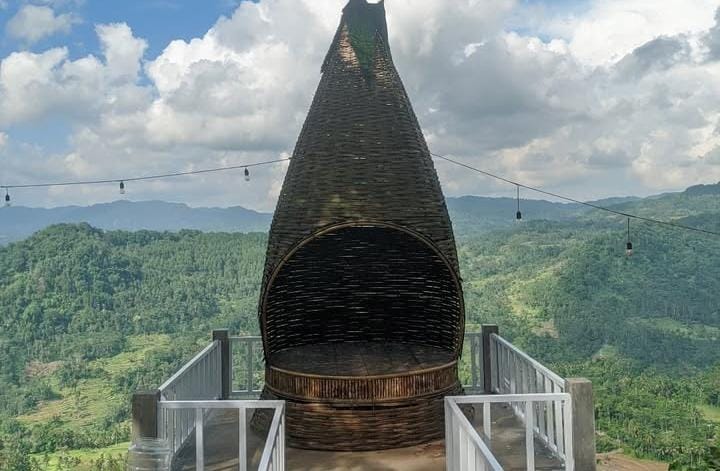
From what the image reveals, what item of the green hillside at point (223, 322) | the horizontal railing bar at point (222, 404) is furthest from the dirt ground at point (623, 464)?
the horizontal railing bar at point (222, 404)

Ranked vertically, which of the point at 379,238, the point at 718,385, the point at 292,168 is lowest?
the point at 718,385

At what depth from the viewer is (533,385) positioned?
6.00m

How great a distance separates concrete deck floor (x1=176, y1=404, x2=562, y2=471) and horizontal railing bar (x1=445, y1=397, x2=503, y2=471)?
3.53 feet

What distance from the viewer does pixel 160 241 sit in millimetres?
45906

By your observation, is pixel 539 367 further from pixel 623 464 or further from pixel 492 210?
pixel 492 210

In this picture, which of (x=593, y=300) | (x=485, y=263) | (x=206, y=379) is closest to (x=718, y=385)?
(x=593, y=300)

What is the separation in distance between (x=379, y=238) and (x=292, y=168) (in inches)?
63.5

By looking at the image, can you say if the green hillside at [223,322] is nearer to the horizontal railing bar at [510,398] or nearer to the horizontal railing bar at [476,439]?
the horizontal railing bar at [510,398]

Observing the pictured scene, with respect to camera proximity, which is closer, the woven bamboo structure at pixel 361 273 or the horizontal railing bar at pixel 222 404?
the horizontal railing bar at pixel 222 404

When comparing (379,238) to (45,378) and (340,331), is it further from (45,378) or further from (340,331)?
(45,378)

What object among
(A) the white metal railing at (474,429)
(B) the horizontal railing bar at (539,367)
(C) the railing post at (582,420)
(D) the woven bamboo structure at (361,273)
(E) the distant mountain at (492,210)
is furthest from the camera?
(E) the distant mountain at (492,210)

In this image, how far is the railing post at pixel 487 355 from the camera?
750cm

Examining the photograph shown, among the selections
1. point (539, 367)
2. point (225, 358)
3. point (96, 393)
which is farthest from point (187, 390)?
point (96, 393)

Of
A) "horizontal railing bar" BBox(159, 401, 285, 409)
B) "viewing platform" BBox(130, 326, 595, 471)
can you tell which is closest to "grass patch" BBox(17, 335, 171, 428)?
"viewing platform" BBox(130, 326, 595, 471)
